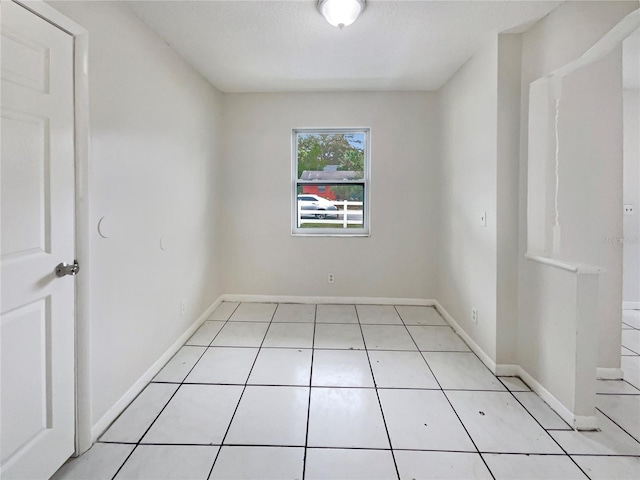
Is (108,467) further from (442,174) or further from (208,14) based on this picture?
(442,174)

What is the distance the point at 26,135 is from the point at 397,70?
2717 millimetres

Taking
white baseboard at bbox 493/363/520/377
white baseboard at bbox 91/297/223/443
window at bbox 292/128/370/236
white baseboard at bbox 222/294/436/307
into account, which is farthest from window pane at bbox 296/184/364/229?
white baseboard at bbox 493/363/520/377

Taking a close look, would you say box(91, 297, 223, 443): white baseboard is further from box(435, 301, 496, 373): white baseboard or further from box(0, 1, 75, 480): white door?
box(435, 301, 496, 373): white baseboard

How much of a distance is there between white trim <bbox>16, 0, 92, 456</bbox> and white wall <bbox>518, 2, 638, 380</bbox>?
258cm

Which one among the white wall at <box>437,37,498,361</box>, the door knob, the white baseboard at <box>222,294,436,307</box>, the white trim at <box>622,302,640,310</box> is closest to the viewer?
the door knob

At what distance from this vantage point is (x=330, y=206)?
360cm

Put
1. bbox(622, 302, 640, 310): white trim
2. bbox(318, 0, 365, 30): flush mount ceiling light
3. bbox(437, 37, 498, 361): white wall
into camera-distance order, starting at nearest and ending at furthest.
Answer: bbox(318, 0, 365, 30): flush mount ceiling light
bbox(437, 37, 498, 361): white wall
bbox(622, 302, 640, 310): white trim

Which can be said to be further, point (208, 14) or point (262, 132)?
point (262, 132)

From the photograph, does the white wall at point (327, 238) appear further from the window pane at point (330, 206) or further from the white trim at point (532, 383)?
the white trim at point (532, 383)

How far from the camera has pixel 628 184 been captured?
3.25 metres

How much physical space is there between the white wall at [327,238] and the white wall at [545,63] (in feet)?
4.38

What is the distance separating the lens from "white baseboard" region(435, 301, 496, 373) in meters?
2.21

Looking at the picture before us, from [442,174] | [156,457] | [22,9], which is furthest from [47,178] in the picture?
[442,174]

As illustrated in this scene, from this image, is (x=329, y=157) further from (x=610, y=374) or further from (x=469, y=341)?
(x=610, y=374)
